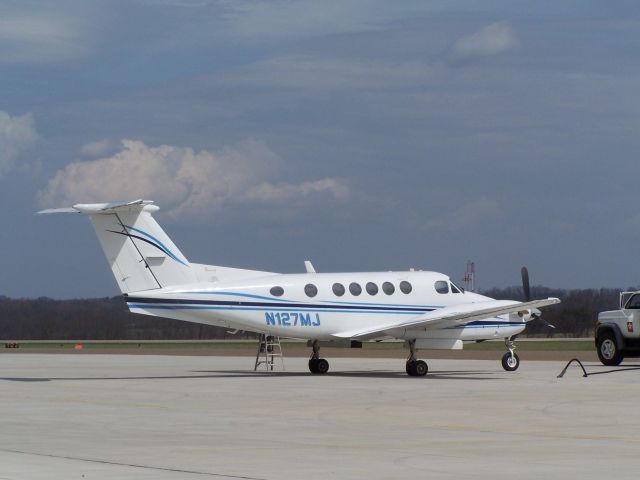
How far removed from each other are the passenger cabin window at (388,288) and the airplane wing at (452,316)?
3.15 feet

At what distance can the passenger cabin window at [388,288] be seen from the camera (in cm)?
3722

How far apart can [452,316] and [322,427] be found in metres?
15.4

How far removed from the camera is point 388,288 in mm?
37281

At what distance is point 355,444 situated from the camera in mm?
18078

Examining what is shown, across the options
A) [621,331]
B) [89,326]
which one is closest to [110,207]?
[621,331]

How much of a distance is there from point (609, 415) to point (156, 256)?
15.6m

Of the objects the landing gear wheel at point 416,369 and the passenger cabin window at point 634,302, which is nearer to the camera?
the landing gear wheel at point 416,369

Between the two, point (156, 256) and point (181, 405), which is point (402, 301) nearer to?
point (156, 256)

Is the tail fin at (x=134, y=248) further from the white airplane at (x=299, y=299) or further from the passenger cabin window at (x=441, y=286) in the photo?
the passenger cabin window at (x=441, y=286)

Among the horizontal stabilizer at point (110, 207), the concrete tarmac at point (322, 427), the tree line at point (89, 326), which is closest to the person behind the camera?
the concrete tarmac at point (322, 427)

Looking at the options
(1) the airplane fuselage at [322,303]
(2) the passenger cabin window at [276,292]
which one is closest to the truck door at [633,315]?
(1) the airplane fuselage at [322,303]

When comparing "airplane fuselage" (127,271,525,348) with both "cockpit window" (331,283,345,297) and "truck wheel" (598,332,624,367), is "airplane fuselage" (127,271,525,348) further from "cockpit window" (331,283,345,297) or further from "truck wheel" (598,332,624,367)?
"truck wheel" (598,332,624,367)

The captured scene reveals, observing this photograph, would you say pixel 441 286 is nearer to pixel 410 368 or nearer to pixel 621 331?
pixel 410 368

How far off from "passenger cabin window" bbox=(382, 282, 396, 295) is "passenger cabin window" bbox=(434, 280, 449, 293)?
1468mm
